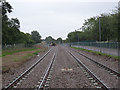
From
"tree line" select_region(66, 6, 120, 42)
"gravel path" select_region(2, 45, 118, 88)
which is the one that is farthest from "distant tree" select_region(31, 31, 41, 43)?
"gravel path" select_region(2, 45, 118, 88)

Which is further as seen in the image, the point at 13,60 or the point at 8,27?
the point at 8,27

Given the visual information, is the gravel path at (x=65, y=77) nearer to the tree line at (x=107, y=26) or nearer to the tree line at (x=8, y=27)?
the tree line at (x=107, y=26)

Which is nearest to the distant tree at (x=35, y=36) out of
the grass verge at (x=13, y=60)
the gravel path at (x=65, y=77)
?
the grass verge at (x=13, y=60)

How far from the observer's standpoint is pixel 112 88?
6.35 meters

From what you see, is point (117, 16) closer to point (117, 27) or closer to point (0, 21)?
point (117, 27)

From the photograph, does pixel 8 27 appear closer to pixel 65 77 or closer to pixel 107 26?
pixel 107 26

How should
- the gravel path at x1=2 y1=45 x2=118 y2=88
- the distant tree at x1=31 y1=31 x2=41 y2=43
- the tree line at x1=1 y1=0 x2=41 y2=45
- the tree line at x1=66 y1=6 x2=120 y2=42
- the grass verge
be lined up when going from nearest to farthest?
the gravel path at x1=2 y1=45 x2=118 y2=88, the grass verge, the tree line at x1=66 y1=6 x2=120 y2=42, the tree line at x1=1 y1=0 x2=41 y2=45, the distant tree at x1=31 y1=31 x2=41 y2=43

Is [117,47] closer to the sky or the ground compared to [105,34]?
closer to the ground

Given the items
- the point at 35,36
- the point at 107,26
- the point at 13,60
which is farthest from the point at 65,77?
the point at 35,36

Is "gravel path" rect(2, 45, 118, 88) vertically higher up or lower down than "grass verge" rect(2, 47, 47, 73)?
higher up

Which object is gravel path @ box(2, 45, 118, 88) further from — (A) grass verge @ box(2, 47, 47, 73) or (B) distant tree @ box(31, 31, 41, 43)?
(B) distant tree @ box(31, 31, 41, 43)

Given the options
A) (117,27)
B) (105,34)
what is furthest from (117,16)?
(105,34)

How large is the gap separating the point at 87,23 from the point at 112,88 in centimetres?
7879

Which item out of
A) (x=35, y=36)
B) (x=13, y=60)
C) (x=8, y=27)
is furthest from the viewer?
(x=35, y=36)
